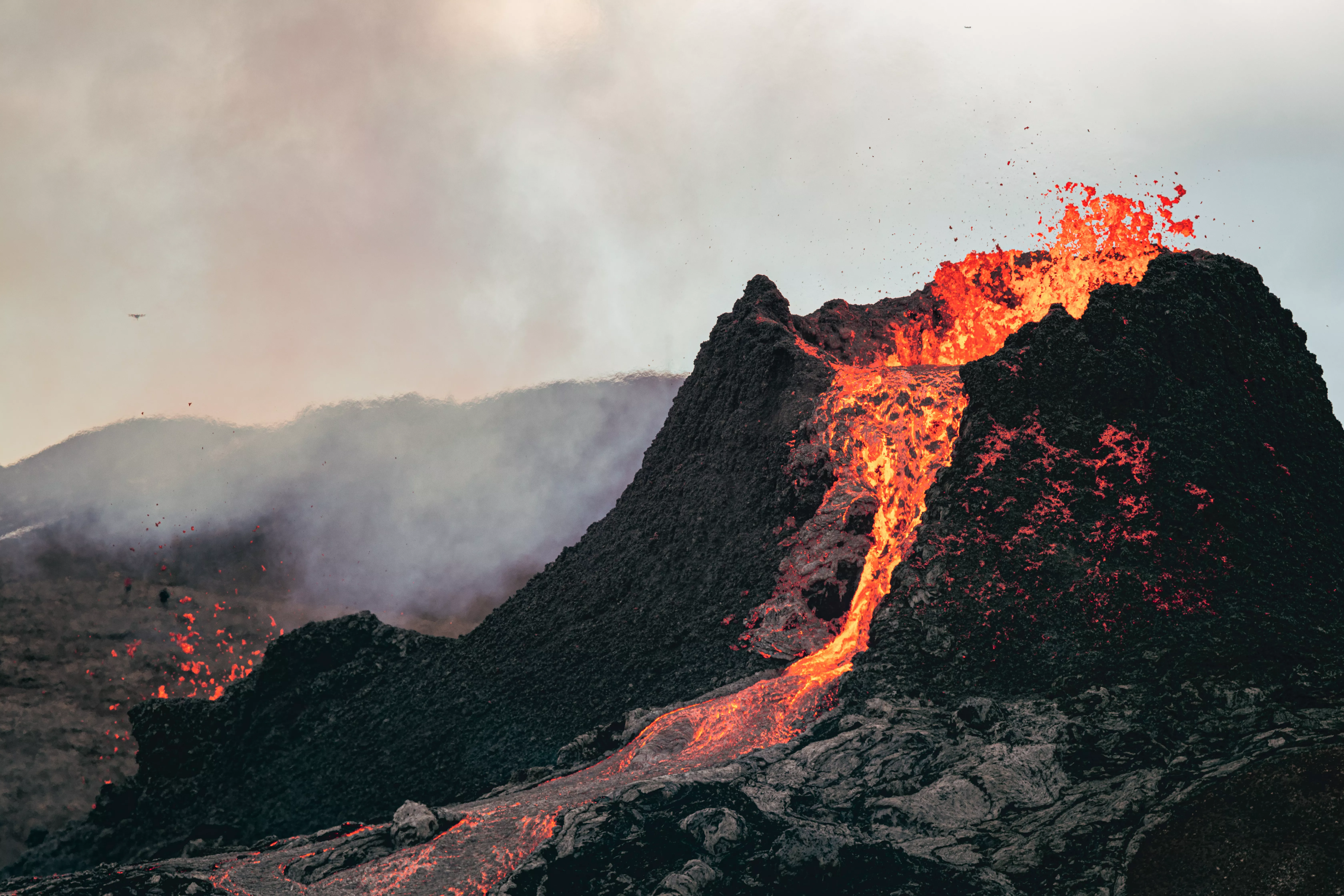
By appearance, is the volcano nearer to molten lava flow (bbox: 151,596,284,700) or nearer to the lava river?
the lava river

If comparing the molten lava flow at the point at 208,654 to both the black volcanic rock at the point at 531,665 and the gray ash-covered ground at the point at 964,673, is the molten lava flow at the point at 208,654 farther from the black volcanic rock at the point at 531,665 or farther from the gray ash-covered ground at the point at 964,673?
the gray ash-covered ground at the point at 964,673

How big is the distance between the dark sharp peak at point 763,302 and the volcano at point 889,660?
4.1 inches

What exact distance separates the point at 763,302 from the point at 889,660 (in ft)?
48.5

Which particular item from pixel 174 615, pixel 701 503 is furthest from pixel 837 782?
pixel 174 615

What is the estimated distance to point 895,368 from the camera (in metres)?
27.8

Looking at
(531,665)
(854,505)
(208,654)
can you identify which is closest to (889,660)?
(854,505)

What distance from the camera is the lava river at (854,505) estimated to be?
16328mm

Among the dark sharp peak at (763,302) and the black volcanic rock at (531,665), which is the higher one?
the dark sharp peak at (763,302)

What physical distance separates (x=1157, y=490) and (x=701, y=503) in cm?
1245

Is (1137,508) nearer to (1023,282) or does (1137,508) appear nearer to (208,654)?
(1023,282)

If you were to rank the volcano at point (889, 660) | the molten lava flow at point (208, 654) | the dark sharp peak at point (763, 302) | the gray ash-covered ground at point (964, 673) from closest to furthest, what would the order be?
the gray ash-covered ground at point (964, 673) → the volcano at point (889, 660) → the dark sharp peak at point (763, 302) → the molten lava flow at point (208, 654)

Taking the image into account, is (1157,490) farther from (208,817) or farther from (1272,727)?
(208,817)

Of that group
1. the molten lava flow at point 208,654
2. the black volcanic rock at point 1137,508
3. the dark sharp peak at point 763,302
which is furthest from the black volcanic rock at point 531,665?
the molten lava flow at point 208,654

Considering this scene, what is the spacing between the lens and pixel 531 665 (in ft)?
89.8
